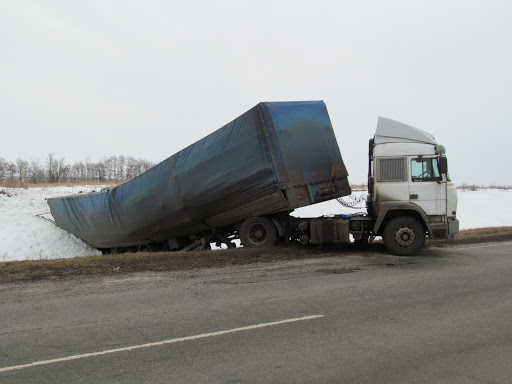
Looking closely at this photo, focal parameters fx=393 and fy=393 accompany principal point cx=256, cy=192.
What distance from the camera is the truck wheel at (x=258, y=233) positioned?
11969mm

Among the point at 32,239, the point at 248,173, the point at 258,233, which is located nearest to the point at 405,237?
the point at 258,233

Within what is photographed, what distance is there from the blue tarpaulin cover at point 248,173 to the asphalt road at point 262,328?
3330mm

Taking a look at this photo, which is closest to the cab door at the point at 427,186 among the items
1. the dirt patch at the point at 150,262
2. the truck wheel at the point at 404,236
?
the truck wheel at the point at 404,236

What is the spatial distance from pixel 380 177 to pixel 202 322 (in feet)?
24.7

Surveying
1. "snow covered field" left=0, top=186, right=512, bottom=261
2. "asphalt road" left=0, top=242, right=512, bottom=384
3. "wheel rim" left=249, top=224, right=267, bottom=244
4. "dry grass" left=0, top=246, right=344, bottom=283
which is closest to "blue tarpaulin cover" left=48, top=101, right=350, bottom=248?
"wheel rim" left=249, top=224, right=267, bottom=244

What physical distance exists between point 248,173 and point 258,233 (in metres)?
2.09

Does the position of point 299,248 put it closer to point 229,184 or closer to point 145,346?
point 229,184

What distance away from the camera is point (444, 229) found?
34.7 ft

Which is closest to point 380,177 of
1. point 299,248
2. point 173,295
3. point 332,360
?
point 299,248

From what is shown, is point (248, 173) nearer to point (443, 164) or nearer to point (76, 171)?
point (443, 164)

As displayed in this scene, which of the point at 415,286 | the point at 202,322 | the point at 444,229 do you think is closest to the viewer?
the point at 202,322

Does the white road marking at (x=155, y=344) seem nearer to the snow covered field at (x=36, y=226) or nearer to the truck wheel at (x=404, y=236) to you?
the truck wheel at (x=404, y=236)

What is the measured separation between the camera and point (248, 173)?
11.1 meters

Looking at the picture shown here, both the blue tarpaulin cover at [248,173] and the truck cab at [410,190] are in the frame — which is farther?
the blue tarpaulin cover at [248,173]
